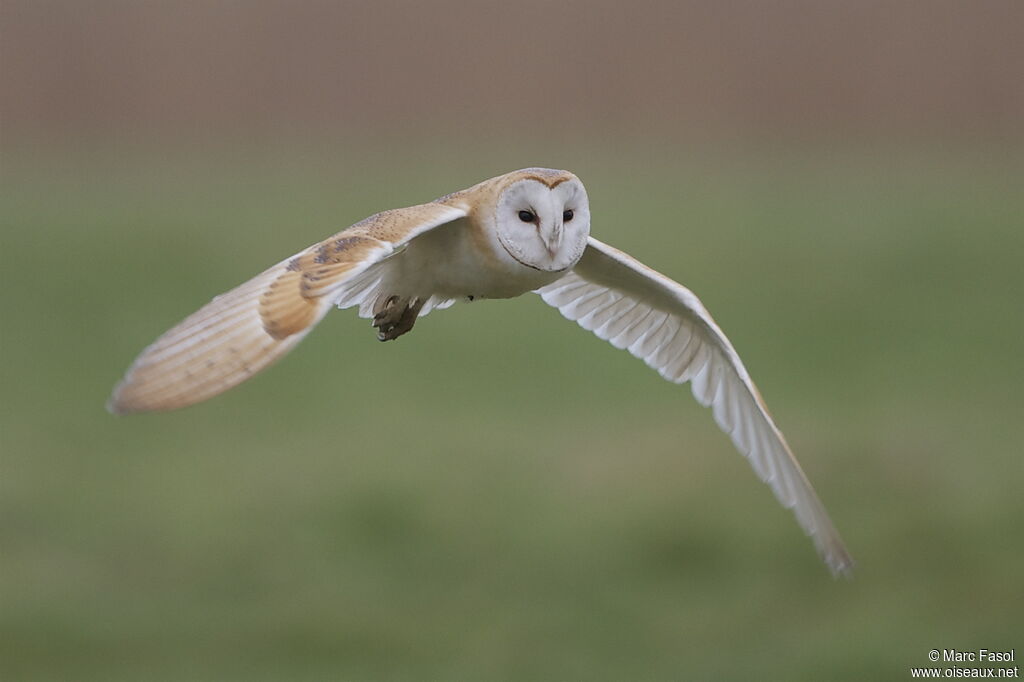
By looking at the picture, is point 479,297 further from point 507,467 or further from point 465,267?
point 507,467

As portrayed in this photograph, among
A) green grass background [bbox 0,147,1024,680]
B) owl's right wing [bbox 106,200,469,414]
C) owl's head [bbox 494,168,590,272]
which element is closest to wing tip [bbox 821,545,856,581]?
owl's head [bbox 494,168,590,272]

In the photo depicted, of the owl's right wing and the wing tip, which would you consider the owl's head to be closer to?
the owl's right wing

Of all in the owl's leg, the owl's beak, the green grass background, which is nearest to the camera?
the owl's beak

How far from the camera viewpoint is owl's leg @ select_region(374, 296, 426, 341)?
6484 millimetres

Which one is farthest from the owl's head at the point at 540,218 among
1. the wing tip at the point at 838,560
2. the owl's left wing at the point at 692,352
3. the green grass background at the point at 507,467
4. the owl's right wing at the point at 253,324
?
the green grass background at the point at 507,467

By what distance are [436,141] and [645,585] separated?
46.9 ft

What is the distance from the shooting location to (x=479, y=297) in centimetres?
641

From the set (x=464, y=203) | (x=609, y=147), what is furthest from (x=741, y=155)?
(x=464, y=203)

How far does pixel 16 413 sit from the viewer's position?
1939 centimetres

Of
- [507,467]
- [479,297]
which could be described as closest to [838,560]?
[479,297]

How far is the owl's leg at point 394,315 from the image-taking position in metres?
6.48

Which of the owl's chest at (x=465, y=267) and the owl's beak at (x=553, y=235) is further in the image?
the owl's chest at (x=465, y=267)

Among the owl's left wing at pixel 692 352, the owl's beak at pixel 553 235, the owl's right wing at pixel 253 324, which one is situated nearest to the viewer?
the owl's right wing at pixel 253 324

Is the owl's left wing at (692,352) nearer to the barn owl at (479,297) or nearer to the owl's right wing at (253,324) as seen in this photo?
the barn owl at (479,297)
